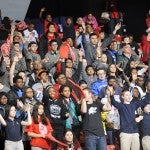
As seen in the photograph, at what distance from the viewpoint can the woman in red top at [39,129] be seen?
1154 centimetres

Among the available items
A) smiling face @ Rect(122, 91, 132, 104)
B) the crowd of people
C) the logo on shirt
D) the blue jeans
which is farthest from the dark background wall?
the blue jeans

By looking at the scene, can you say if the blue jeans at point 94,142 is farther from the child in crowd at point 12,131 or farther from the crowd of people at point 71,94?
the child in crowd at point 12,131

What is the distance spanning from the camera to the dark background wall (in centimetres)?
1972

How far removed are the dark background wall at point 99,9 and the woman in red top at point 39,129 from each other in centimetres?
828

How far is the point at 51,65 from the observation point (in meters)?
14.0

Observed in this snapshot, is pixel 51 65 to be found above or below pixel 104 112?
above

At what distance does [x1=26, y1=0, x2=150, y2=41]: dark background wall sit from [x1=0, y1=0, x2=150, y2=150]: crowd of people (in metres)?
3.63

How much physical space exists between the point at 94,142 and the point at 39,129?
1.10m

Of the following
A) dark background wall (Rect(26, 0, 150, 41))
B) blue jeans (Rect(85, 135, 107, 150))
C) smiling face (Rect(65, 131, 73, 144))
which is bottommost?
blue jeans (Rect(85, 135, 107, 150))

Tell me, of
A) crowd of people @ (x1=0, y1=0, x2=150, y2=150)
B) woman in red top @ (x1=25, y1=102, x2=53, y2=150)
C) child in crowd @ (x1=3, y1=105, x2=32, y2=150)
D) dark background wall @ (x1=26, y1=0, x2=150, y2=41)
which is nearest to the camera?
child in crowd @ (x1=3, y1=105, x2=32, y2=150)

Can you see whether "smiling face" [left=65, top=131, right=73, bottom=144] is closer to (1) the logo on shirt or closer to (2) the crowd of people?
(2) the crowd of people

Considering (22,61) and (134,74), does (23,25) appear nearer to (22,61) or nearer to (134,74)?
(22,61)

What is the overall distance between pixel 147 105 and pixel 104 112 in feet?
3.13

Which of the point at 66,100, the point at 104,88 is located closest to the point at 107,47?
the point at 104,88
